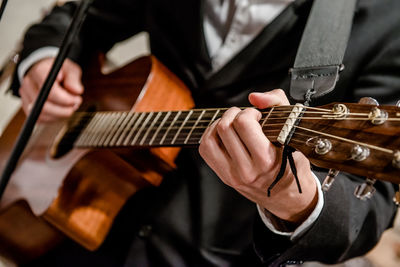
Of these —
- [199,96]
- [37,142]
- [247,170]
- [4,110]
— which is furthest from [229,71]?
[4,110]

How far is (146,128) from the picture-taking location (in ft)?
2.77

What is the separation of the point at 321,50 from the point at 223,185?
1.30 ft

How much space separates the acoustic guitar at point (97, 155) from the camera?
0.85m

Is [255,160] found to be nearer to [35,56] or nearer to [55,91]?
[55,91]

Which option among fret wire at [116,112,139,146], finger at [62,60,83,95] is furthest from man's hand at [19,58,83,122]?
fret wire at [116,112,139,146]

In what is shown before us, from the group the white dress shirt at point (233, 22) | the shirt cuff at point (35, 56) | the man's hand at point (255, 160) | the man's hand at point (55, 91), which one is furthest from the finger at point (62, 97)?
the man's hand at point (255, 160)

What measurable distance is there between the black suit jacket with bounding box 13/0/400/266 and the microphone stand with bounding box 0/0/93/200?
0.35 metres

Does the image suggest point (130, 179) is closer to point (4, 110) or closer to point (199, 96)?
point (199, 96)

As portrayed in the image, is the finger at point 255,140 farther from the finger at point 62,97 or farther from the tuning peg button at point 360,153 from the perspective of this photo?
the finger at point 62,97

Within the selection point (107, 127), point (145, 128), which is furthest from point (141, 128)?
point (107, 127)

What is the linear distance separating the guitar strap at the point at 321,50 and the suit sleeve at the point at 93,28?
2.17 ft

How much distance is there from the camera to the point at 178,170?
997 millimetres

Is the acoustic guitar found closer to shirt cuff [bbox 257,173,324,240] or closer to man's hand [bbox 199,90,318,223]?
man's hand [bbox 199,90,318,223]

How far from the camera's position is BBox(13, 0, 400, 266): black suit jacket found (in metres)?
0.73
